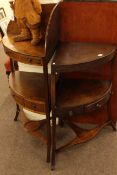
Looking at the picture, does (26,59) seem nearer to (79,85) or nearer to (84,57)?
(84,57)

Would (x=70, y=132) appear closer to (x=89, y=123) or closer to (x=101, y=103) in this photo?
(x=89, y=123)

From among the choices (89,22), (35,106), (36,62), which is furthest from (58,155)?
(89,22)

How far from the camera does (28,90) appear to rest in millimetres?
1661

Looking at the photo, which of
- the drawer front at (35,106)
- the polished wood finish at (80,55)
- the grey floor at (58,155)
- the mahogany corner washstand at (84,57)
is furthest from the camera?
the grey floor at (58,155)

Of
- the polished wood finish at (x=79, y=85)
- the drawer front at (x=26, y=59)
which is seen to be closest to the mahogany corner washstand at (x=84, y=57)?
the polished wood finish at (x=79, y=85)

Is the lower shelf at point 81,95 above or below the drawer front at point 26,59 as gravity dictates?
below

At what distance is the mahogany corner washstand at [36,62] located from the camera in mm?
1372

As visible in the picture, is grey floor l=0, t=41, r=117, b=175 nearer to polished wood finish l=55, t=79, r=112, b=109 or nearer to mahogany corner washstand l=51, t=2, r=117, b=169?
mahogany corner washstand l=51, t=2, r=117, b=169

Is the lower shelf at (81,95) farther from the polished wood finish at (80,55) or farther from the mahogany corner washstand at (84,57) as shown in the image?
the polished wood finish at (80,55)

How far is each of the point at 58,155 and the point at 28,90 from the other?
0.54 m

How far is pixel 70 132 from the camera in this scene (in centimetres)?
199

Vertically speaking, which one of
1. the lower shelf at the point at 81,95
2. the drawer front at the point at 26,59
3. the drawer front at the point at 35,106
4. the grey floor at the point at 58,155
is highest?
the drawer front at the point at 26,59

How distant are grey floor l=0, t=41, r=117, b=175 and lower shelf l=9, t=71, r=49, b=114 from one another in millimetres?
408

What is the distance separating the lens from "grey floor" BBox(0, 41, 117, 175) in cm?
165
